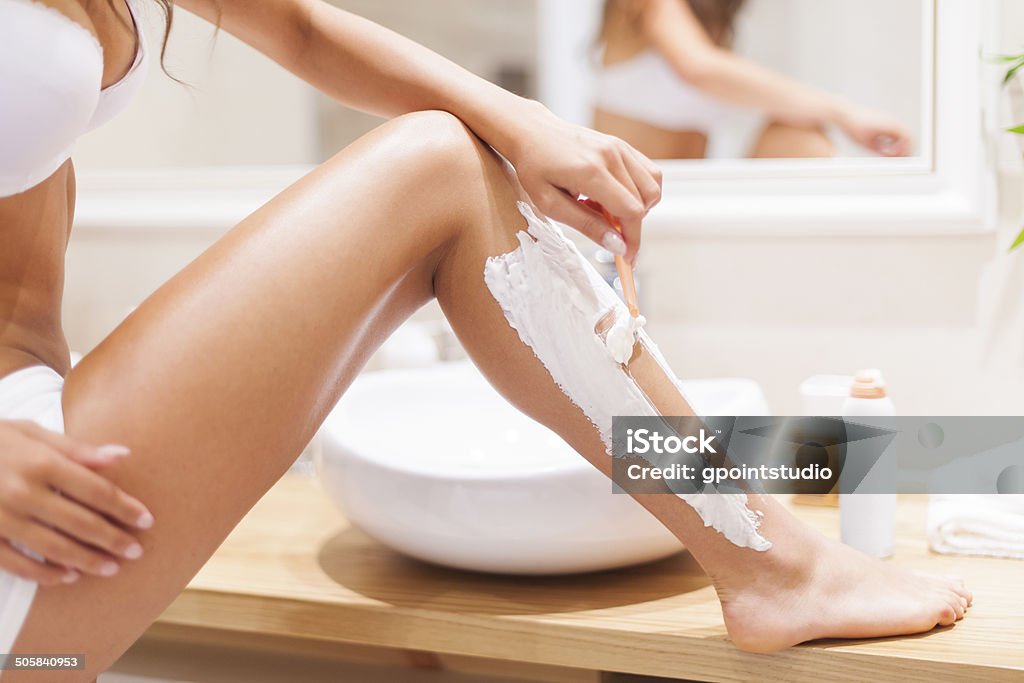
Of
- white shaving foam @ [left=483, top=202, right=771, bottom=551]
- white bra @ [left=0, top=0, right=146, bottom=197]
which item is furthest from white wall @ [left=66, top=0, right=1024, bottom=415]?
white bra @ [left=0, top=0, right=146, bottom=197]

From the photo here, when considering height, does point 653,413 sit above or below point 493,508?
above

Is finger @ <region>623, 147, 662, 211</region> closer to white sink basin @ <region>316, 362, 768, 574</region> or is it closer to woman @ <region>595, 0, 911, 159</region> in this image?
white sink basin @ <region>316, 362, 768, 574</region>

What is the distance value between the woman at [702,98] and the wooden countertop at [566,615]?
1.60 ft

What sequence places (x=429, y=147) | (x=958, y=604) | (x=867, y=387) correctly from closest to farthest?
(x=429, y=147), (x=958, y=604), (x=867, y=387)

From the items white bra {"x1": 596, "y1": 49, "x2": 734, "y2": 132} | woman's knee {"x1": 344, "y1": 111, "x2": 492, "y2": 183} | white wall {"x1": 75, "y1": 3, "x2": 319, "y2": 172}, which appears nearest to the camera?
woman's knee {"x1": 344, "y1": 111, "x2": 492, "y2": 183}

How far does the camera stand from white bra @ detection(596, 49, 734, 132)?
1267 millimetres

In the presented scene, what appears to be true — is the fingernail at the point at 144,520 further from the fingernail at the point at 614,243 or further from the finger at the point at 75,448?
the fingernail at the point at 614,243

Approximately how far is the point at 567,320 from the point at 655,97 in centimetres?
59

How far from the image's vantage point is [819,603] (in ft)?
2.82

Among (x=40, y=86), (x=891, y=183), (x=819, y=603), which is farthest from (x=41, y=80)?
(x=891, y=183)

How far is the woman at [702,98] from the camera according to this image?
1.22 meters

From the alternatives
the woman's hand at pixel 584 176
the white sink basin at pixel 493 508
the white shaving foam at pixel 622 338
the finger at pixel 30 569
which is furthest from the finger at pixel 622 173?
the finger at pixel 30 569

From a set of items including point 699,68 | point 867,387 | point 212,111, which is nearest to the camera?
point 867,387

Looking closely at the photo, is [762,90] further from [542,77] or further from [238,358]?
[238,358]
